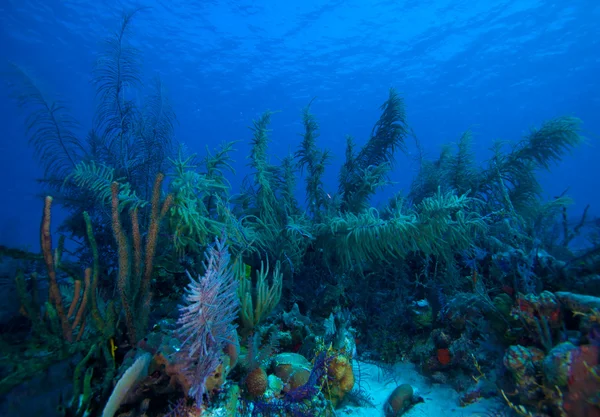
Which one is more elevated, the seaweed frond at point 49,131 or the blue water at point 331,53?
the blue water at point 331,53

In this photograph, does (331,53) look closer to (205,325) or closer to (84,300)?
(84,300)

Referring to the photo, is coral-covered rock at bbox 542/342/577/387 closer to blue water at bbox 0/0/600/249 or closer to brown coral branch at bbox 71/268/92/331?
brown coral branch at bbox 71/268/92/331

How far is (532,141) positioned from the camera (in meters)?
5.58

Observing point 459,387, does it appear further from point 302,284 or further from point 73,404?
point 73,404

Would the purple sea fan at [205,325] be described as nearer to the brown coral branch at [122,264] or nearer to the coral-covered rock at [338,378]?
the brown coral branch at [122,264]

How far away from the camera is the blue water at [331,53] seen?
93.1 ft

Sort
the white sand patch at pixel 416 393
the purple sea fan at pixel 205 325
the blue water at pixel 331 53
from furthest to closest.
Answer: the blue water at pixel 331 53, the white sand patch at pixel 416 393, the purple sea fan at pixel 205 325

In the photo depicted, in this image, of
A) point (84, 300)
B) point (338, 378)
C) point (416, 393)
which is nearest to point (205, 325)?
point (84, 300)

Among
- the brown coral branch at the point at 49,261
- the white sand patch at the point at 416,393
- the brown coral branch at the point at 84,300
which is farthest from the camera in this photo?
the white sand patch at the point at 416,393

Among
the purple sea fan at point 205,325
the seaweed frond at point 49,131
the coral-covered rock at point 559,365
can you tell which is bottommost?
the coral-covered rock at point 559,365

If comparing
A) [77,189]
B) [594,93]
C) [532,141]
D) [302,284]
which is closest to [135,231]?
[302,284]

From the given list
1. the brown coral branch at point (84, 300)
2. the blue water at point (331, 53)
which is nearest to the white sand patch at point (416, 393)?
the brown coral branch at point (84, 300)

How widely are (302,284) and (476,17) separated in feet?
122

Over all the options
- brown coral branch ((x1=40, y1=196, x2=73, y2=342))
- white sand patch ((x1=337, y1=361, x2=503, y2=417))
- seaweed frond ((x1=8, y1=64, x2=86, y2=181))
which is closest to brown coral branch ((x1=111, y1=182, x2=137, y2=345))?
brown coral branch ((x1=40, y1=196, x2=73, y2=342))
